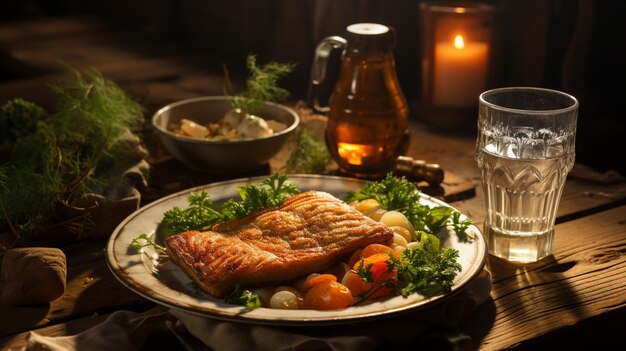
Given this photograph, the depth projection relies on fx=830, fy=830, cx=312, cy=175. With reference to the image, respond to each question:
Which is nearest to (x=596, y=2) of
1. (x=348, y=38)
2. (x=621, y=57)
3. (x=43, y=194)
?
(x=621, y=57)

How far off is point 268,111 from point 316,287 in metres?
0.99

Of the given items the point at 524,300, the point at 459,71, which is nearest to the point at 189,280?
the point at 524,300

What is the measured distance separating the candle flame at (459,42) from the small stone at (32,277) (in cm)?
155

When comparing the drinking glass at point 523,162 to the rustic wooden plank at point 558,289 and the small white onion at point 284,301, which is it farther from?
the small white onion at point 284,301

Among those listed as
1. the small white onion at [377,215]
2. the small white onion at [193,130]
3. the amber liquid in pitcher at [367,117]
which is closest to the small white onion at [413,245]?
the small white onion at [377,215]

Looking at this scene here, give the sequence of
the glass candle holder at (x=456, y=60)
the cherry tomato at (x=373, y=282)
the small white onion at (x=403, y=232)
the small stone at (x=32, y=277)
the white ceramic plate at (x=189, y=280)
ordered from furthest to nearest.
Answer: the glass candle holder at (x=456, y=60) → the small white onion at (x=403, y=232) → the small stone at (x=32, y=277) → the cherry tomato at (x=373, y=282) → the white ceramic plate at (x=189, y=280)

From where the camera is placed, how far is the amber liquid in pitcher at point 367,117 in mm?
1968

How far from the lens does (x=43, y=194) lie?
1734 mm

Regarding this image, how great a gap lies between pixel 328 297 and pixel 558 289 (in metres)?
0.48

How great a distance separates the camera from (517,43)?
9.02 ft

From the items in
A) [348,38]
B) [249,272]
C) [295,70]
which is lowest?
[295,70]

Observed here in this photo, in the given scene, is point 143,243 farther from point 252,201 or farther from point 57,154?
point 57,154

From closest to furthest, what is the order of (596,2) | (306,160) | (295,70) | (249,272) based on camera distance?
(249,272) → (306,160) → (596,2) → (295,70)

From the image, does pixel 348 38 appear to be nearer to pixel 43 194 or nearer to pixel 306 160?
pixel 306 160
